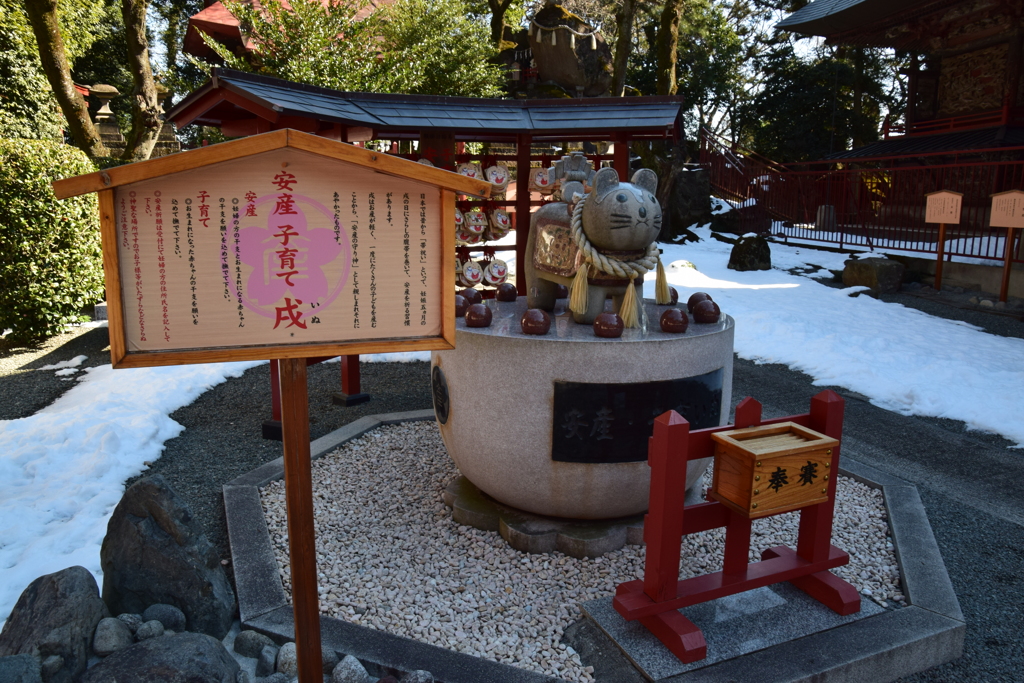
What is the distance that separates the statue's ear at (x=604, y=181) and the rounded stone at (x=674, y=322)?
0.73m

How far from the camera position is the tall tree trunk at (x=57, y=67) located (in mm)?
10594

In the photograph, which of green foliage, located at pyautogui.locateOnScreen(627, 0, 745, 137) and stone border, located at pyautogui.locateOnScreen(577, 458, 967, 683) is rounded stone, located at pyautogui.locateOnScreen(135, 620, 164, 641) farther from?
green foliage, located at pyautogui.locateOnScreen(627, 0, 745, 137)

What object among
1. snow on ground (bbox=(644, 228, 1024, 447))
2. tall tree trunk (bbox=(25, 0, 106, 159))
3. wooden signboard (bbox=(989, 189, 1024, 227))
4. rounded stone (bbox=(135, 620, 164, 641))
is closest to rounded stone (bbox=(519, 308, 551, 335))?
rounded stone (bbox=(135, 620, 164, 641))

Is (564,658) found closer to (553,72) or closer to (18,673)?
(18,673)

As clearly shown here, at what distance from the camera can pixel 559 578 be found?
3320 mm

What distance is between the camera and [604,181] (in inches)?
139

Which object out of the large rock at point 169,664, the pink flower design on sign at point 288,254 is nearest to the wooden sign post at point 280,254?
the pink flower design on sign at point 288,254

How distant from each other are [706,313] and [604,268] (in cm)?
70

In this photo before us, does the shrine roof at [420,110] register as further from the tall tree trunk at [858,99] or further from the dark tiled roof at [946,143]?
the tall tree trunk at [858,99]

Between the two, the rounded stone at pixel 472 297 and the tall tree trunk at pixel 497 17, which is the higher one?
the tall tree trunk at pixel 497 17

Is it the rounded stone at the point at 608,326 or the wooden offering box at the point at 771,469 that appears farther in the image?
the rounded stone at the point at 608,326

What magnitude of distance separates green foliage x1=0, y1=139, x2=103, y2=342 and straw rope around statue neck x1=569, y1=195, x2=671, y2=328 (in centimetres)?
689

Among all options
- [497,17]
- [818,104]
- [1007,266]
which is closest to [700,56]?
[818,104]

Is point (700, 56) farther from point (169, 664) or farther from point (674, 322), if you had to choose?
point (169, 664)
